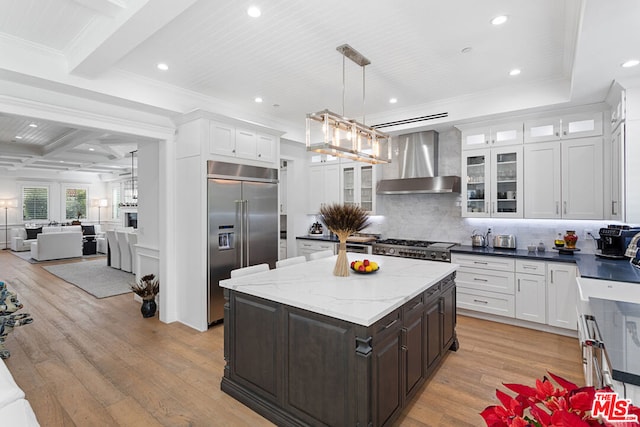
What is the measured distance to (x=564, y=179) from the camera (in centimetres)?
395

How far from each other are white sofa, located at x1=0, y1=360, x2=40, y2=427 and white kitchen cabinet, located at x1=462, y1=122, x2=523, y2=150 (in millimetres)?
5008

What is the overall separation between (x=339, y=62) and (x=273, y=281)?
2.38m

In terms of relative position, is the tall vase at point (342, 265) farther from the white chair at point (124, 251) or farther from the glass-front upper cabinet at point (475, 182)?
the white chair at point (124, 251)

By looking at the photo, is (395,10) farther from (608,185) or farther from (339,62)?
(608,185)

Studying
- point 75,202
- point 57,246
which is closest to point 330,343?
point 57,246

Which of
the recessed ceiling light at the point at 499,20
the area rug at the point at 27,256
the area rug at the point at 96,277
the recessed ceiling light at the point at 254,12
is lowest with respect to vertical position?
the area rug at the point at 96,277

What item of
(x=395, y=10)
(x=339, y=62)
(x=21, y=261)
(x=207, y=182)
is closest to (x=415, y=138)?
(x=339, y=62)

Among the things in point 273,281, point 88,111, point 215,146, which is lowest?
point 273,281

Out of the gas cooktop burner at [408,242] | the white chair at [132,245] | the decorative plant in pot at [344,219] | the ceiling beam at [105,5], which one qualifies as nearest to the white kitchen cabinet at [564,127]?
the gas cooktop burner at [408,242]

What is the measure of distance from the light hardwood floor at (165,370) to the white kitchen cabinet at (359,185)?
2.35 metres

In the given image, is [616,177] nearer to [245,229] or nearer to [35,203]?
[245,229]

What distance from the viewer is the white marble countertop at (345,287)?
195 cm

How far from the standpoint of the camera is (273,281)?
2594 mm

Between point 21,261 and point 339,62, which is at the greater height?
point 339,62
